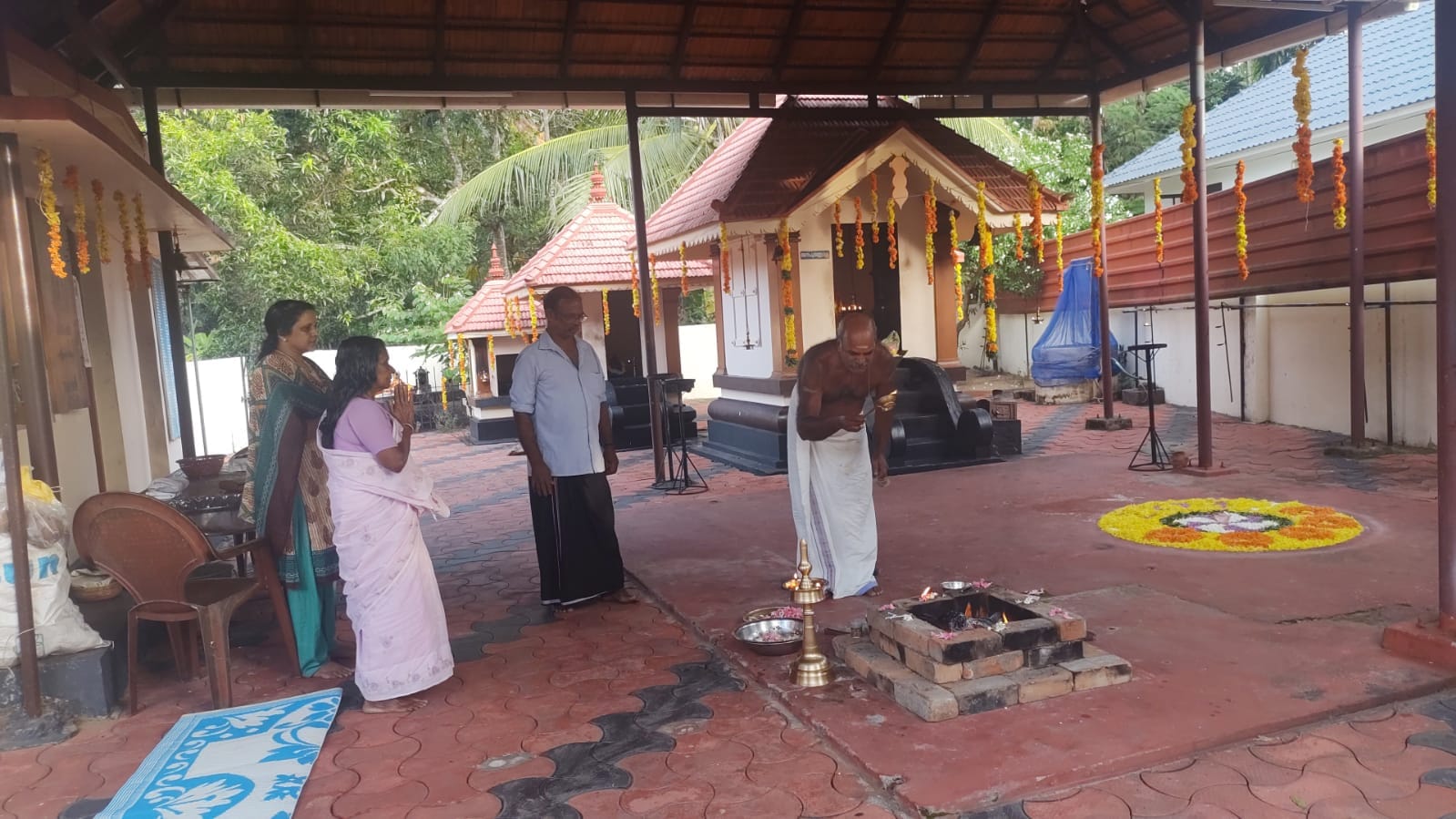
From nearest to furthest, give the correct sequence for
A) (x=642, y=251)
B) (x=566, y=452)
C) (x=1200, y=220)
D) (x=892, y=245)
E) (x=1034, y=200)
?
(x=566, y=452) < (x=1200, y=220) < (x=642, y=251) < (x=1034, y=200) < (x=892, y=245)

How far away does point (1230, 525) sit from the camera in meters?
6.66

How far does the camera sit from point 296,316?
4.81 meters

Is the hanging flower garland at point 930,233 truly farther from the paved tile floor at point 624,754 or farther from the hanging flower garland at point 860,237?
the paved tile floor at point 624,754

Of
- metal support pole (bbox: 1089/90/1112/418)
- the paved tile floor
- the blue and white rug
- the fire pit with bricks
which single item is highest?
metal support pole (bbox: 1089/90/1112/418)

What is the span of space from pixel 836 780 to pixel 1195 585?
2.95 meters

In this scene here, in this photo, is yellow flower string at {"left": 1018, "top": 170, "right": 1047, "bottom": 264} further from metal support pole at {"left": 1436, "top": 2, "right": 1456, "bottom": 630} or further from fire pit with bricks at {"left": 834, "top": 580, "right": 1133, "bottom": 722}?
fire pit with bricks at {"left": 834, "top": 580, "right": 1133, "bottom": 722}

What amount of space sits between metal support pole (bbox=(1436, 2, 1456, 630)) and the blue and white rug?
463cm

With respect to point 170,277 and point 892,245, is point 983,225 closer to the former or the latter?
point 892,245

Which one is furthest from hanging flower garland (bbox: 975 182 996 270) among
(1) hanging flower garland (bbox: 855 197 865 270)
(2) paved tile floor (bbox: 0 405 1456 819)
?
(2) paved tile floor (bbox: 0 405 1456 819)

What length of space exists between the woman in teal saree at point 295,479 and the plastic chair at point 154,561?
37cm

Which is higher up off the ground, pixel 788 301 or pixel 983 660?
pixel 788 301

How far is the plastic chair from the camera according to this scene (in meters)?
4.30

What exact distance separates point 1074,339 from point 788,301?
8019 mm

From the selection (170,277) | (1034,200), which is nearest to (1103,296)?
(1034,200)
